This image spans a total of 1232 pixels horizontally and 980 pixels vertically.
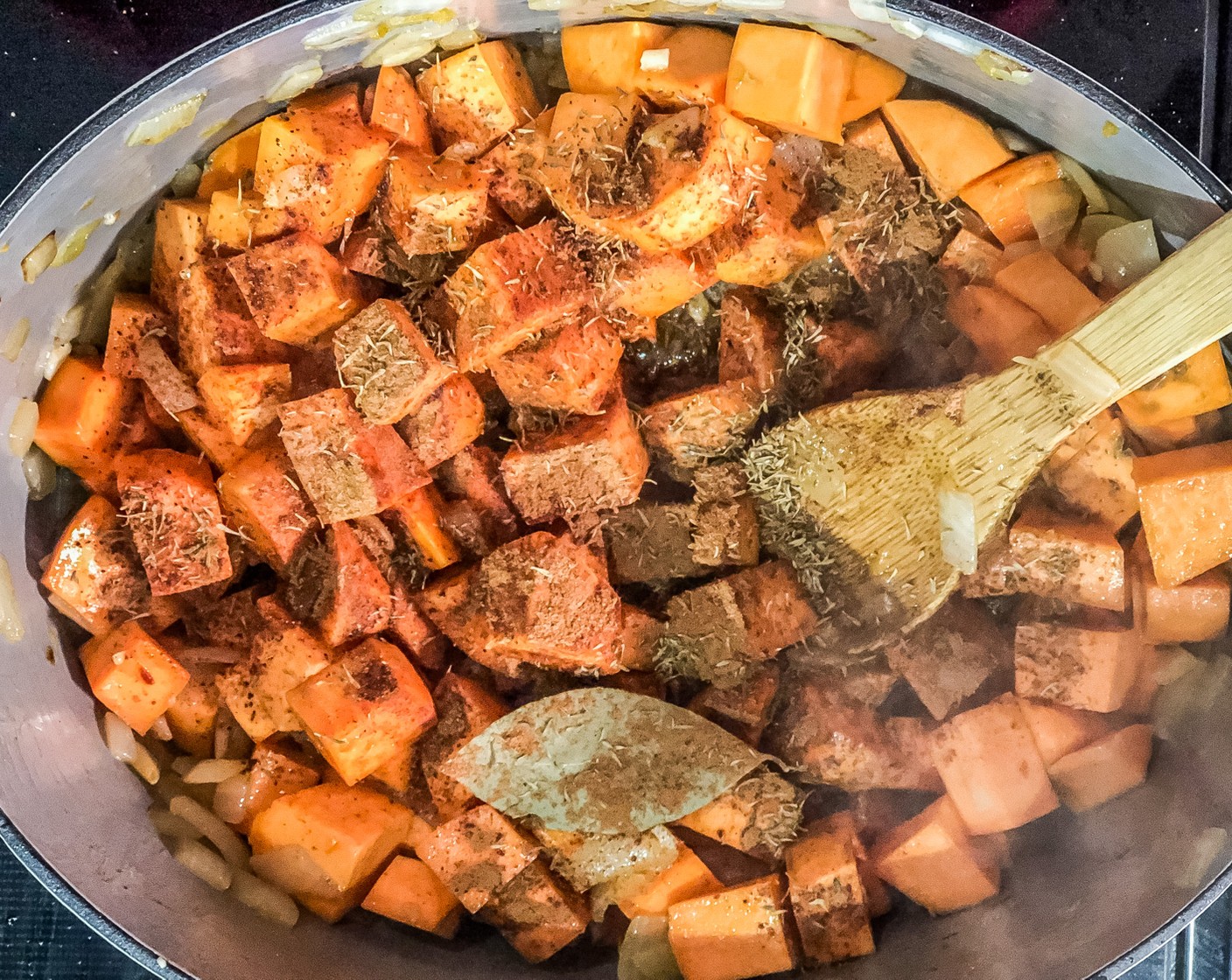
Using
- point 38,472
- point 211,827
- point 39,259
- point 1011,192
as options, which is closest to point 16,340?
point 39,259

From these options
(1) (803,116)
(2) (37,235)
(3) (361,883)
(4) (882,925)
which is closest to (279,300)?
(2) (37,235)

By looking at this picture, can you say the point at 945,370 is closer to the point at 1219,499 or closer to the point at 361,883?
the point at 1219,499

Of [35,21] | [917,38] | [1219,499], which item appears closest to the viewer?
[917,38]

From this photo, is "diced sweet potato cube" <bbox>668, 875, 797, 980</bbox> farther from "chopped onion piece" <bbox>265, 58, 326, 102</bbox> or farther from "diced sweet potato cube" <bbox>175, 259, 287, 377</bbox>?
"chopped onion piece" <bbox>265, 58, 326, 102</bbox>

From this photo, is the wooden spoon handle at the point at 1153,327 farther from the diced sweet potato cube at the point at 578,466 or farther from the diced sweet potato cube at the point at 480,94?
the diced sweet potato cube at the point at 480,94

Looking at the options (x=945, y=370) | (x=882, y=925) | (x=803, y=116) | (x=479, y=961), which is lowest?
(x=882, y=925)

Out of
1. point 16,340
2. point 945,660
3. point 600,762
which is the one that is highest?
point 16,340

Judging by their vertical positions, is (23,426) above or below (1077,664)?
above

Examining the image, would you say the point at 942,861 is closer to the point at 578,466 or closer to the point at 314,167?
the point at 578,466
